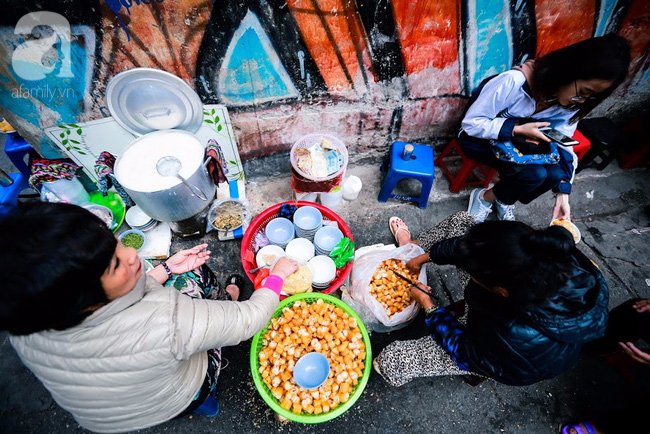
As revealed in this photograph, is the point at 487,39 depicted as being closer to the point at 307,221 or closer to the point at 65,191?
the point at 307,221

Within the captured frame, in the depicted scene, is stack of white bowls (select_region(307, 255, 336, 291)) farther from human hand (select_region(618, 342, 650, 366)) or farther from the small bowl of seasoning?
human hand (select_region(618, 342, 650, 366))

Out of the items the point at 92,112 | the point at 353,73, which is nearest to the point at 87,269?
the point at 92,112

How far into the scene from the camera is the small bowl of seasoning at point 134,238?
2977 mm

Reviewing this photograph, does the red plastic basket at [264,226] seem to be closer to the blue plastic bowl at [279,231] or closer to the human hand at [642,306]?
the blue plastic bowl at [279,231]

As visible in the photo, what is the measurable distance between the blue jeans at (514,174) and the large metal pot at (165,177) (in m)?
2.73

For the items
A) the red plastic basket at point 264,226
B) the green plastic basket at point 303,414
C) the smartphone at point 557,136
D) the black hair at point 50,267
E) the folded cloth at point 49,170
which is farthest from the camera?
the smartphone at point 557,136

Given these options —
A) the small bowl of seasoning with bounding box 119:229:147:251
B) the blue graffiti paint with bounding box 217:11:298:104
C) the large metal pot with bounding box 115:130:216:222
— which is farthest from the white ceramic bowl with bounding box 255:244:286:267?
the blue graffiti paint with bounding box 217:11:298:104

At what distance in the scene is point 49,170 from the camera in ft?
9.15

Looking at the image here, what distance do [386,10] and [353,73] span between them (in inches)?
23.4

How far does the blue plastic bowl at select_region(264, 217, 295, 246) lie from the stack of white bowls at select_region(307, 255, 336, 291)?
0.32m

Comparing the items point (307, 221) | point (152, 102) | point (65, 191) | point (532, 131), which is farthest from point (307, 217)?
point (65, 191)

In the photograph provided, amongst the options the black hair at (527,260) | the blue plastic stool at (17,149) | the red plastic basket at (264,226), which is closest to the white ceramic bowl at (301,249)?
the red plastic basket at (264,226)

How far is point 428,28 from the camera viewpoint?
108 inches

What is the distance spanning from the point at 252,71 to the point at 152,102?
0.93 meters
